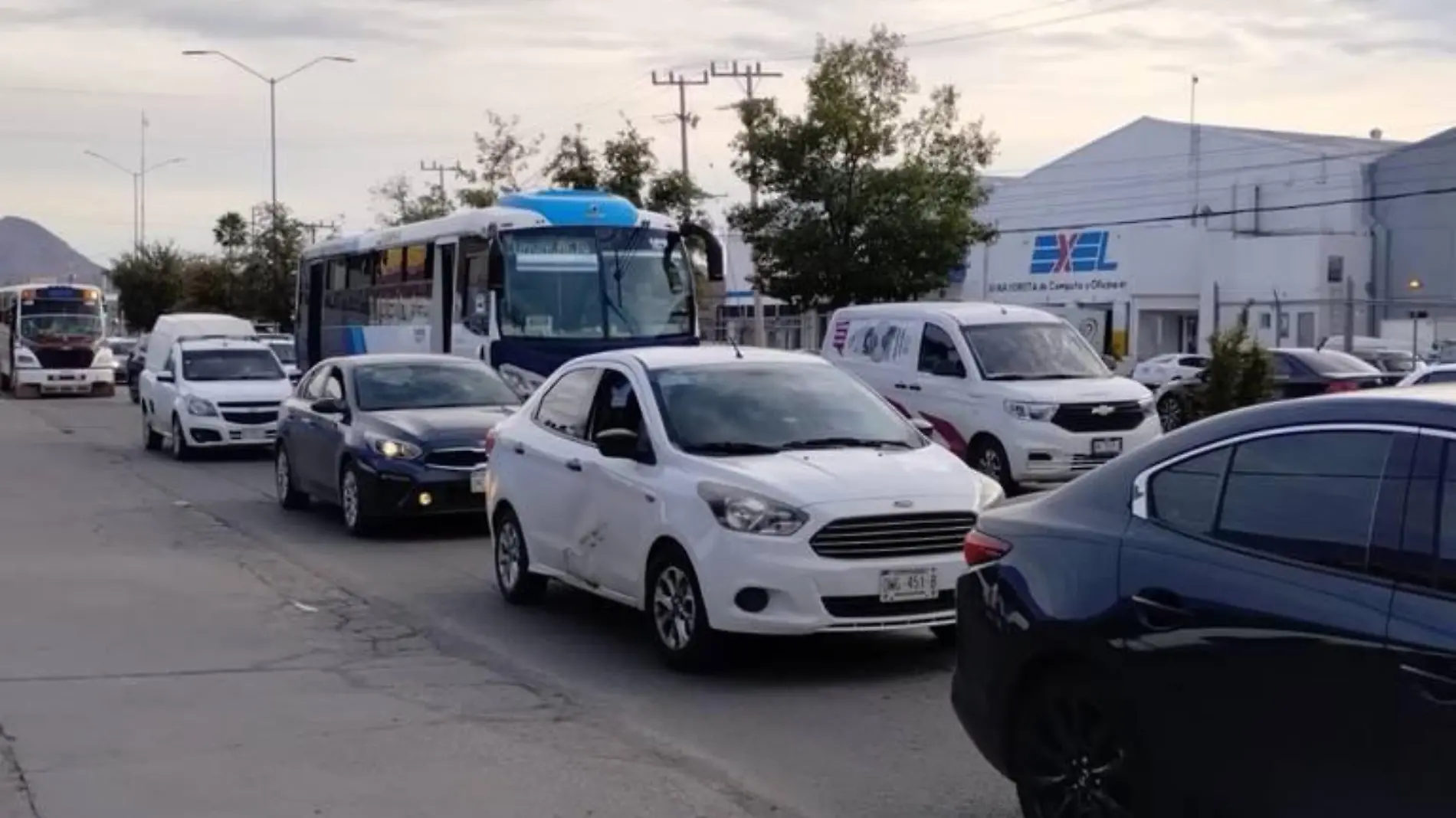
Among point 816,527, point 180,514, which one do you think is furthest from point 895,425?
point 180,514

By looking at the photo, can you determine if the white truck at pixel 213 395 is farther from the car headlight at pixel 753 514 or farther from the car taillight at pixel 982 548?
the car taillight at pixel 982 548

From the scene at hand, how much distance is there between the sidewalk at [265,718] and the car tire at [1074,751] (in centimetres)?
134

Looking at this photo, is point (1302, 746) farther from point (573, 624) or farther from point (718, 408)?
point (573, 624)

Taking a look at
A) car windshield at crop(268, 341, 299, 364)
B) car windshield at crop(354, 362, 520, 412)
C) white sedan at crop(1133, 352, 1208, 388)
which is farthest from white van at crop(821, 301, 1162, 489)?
car windshield at crop(268, 341, 299, 364)

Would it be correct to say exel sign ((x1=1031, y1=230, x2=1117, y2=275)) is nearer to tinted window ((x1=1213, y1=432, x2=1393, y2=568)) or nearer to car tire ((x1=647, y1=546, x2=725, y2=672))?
car tire ((x1=647, y1=546, x2=725, y2=672))

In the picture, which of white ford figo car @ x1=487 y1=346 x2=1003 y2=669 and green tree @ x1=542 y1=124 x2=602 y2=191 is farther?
green tree @ x1=542 y1=124 x2=602 y2=191

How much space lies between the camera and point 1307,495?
18.2 ft

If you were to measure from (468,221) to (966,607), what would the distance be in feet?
63.5

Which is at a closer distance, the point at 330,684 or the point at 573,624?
the point at 330,684

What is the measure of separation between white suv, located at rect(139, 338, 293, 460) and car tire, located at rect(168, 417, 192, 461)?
11 millimetres

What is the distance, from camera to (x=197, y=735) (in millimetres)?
8531

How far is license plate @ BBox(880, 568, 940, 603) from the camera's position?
9.37 meters

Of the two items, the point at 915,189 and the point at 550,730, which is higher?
the point at 915,189

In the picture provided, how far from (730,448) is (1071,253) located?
51611mm
